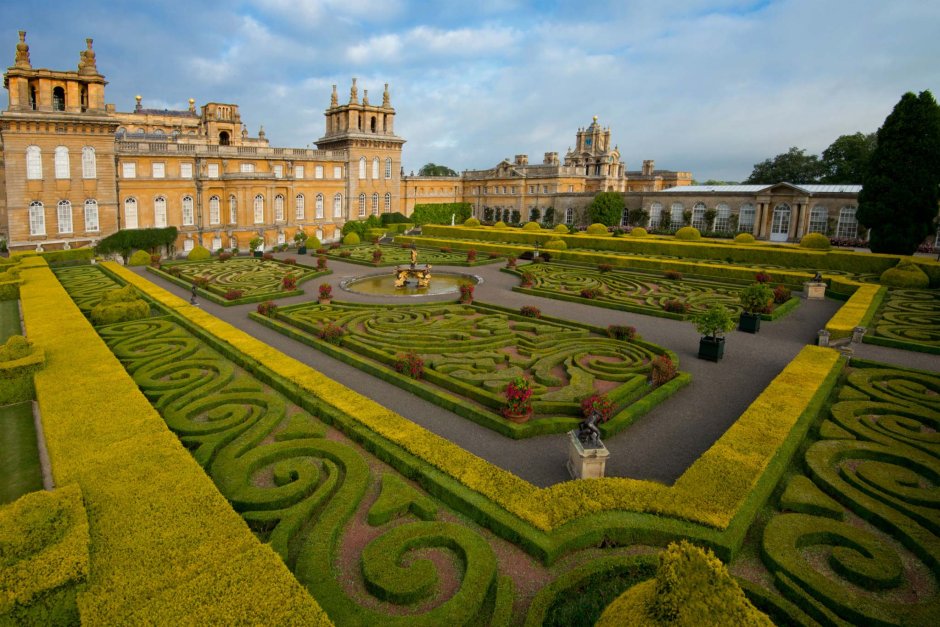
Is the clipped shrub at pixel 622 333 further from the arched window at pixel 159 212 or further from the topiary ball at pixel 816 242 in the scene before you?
the arched window at pixel 159 212

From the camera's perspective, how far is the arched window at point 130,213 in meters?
41.2

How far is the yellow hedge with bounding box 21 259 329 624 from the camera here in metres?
5.48

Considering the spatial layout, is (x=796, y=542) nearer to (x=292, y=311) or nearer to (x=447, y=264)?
(x=292, y=311)

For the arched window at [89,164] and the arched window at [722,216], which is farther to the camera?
the arched window at [722,216]

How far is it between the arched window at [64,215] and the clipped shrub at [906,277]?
168ft

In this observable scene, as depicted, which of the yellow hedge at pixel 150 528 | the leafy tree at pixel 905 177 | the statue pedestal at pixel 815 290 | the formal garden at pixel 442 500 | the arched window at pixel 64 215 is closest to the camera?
the yellow hedge at pixel 150 528

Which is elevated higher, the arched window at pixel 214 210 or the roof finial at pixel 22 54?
the roof finial at pixel 22 54

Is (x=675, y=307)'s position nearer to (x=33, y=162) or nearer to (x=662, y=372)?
(x=662, y=372)

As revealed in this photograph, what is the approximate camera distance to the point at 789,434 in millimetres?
10000

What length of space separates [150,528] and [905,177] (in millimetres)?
39816

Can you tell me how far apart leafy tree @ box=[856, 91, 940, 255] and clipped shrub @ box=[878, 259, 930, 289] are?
21.4 ft

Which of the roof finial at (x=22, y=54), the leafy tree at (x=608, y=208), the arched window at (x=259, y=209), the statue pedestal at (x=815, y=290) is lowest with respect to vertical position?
the statue pedestal at (x=815, y=290)

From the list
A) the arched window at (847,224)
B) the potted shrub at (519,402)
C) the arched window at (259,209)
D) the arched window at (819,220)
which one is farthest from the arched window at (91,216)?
the arched window at (847,224)

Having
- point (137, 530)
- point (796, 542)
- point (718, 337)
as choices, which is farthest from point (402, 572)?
point (718, 337)
